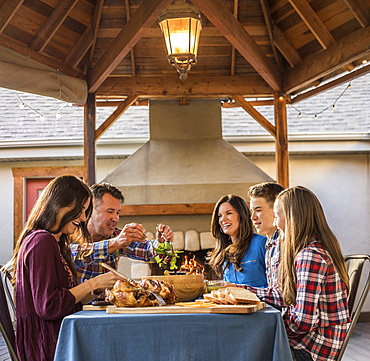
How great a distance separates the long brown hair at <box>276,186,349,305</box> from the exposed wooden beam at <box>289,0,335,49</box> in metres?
3.61

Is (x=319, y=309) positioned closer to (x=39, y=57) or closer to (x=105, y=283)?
(x=105, y=283)

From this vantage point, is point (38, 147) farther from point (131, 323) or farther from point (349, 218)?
point (131, 323)

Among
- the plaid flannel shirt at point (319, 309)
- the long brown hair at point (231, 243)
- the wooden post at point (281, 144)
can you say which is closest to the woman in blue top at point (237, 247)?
the long brown hair at point (231, 243)

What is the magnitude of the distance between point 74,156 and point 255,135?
2512mm

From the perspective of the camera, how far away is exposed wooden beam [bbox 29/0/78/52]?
6.07 m

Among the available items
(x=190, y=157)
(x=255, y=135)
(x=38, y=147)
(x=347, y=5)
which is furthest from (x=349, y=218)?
(x=38, y=147)

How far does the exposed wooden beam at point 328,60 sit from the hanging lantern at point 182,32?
1.63 m

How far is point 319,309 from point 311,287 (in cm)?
14

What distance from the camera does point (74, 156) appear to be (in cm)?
864

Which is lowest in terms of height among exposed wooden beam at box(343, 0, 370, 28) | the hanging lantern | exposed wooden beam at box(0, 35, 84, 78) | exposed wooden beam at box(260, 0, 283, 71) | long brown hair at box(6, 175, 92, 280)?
long brown hair at box(6, 175, 92, 280)

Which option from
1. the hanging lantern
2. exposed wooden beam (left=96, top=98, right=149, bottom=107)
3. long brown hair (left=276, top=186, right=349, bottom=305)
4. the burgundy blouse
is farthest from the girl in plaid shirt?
exposed wooden beam (left=96, top=98, right=149, bottom=107)

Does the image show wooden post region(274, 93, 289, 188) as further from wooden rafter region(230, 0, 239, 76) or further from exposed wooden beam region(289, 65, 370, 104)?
wooden rafter region(230, 0, 239, 76)

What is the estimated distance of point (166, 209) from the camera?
7113 mm

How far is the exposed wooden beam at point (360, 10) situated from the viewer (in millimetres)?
5480
